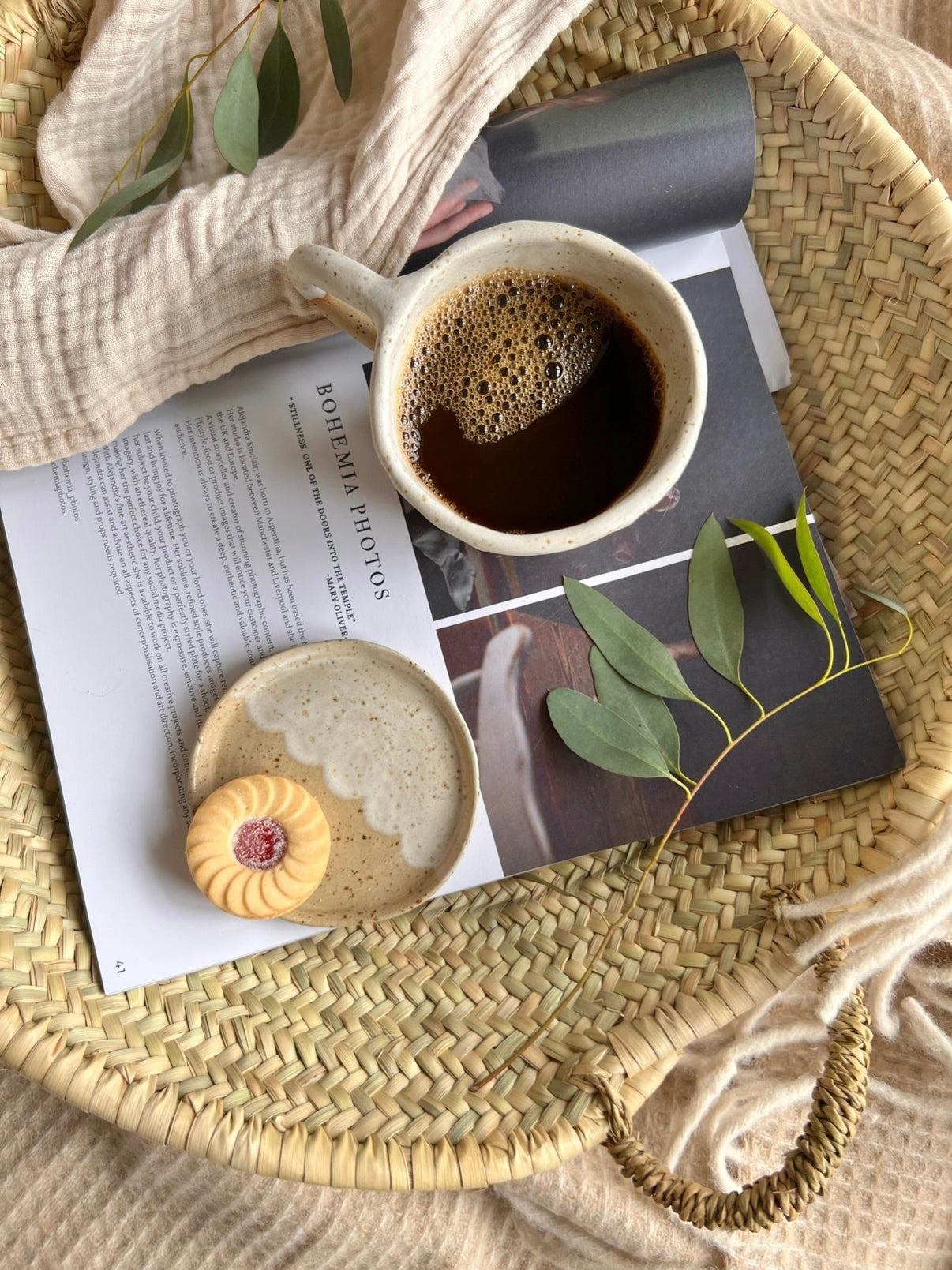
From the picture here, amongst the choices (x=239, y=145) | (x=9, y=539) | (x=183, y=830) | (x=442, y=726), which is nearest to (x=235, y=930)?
(x=183, y=830)

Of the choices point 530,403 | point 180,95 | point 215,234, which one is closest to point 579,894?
point 530,403

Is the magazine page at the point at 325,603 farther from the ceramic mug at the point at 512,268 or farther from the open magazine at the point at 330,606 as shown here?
the ceramic mug at the point at 512,268

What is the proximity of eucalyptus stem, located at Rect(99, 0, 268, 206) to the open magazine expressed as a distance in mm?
145

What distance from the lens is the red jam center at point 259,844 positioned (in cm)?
63

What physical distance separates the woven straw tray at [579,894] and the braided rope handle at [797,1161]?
48 mm

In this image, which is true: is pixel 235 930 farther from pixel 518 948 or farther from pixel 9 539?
pixel 9 539

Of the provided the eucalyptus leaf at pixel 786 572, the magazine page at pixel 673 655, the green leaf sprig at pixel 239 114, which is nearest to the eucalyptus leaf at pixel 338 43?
the green leaf sprig at pixel 239 114

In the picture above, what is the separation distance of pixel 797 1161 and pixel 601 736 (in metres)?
0.28

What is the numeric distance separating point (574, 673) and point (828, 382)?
11.6 inches

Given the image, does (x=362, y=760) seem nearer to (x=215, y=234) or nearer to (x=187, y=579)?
(x=187, y=579)

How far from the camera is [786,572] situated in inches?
26.6

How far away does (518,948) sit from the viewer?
0.71 metres

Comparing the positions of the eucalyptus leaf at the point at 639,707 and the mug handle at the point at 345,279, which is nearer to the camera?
the mug handle at the point at 345,279

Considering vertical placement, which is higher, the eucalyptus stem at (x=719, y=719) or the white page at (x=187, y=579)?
the white page at (x=187, y=579)
